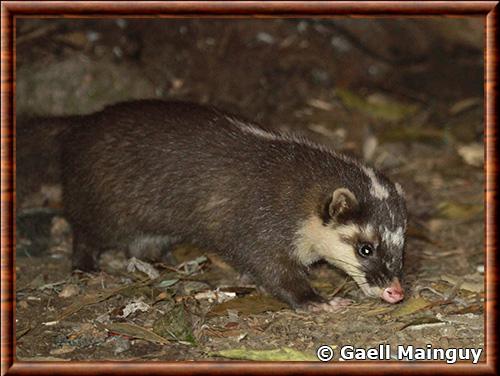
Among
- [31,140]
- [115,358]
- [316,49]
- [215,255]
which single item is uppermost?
[316,49]

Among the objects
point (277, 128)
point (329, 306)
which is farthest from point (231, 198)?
point (277, 128)

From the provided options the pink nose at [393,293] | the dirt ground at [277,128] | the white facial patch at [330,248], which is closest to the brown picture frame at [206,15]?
the dirt ground at [277,128]

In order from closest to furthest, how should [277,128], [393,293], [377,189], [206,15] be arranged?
[206,15] → [393,293] → [377,189] → [277,128]

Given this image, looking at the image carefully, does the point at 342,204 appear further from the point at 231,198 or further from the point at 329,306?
the point at 231,198

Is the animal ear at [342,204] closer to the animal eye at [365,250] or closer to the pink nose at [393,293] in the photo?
the animal eye at [365,250]

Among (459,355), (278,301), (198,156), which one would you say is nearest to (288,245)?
(278,301)

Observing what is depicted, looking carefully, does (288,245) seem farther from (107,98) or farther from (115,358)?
(107,98)
